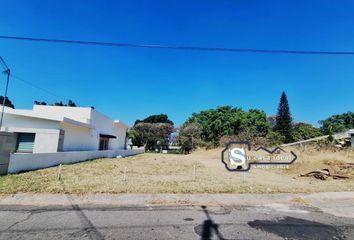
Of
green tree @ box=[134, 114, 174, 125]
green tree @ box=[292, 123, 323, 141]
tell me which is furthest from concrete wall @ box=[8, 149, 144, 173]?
green tree @ box=[292, 123, 323, 141]

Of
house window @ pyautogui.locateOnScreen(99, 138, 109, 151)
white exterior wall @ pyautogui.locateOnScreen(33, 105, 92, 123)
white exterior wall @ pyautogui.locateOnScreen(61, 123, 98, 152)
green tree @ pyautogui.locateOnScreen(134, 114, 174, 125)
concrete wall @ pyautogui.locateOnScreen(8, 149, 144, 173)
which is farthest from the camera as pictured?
green tree @ pyautogui.locateOnScreen(134, 114, 174, 125)

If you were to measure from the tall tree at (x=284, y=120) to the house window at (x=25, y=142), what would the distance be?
47.0 meters

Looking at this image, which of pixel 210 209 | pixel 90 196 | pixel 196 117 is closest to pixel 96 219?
pixel 90 196

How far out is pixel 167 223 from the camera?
15.3 feet

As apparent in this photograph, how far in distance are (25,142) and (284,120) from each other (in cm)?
4844

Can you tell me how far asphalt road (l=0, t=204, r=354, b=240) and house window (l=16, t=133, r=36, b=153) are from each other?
11674mm

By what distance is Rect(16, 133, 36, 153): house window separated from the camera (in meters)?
15.2

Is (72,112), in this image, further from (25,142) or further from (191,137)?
(191,137)

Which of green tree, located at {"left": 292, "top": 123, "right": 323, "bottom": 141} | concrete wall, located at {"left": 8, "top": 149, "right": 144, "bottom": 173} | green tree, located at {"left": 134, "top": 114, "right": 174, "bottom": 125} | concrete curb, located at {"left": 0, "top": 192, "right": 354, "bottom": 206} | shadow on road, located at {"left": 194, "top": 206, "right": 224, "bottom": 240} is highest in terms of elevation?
green tree, located at {"left": 134, "top": 114, "right": 174, "bottom": 125}

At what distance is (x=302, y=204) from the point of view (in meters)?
6.68

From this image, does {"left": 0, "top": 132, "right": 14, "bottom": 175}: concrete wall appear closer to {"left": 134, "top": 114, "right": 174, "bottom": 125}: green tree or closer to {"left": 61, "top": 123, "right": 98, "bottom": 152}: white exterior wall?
{"left": 61, "top": 123, "right": 98, "bottom": 152}: white exterior wall

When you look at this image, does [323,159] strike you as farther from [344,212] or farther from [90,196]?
[90,196]

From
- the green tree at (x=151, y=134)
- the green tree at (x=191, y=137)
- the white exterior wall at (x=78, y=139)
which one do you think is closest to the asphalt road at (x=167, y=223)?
the white exterior wall at (x=78, y=139)

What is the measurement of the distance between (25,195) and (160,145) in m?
43.4
